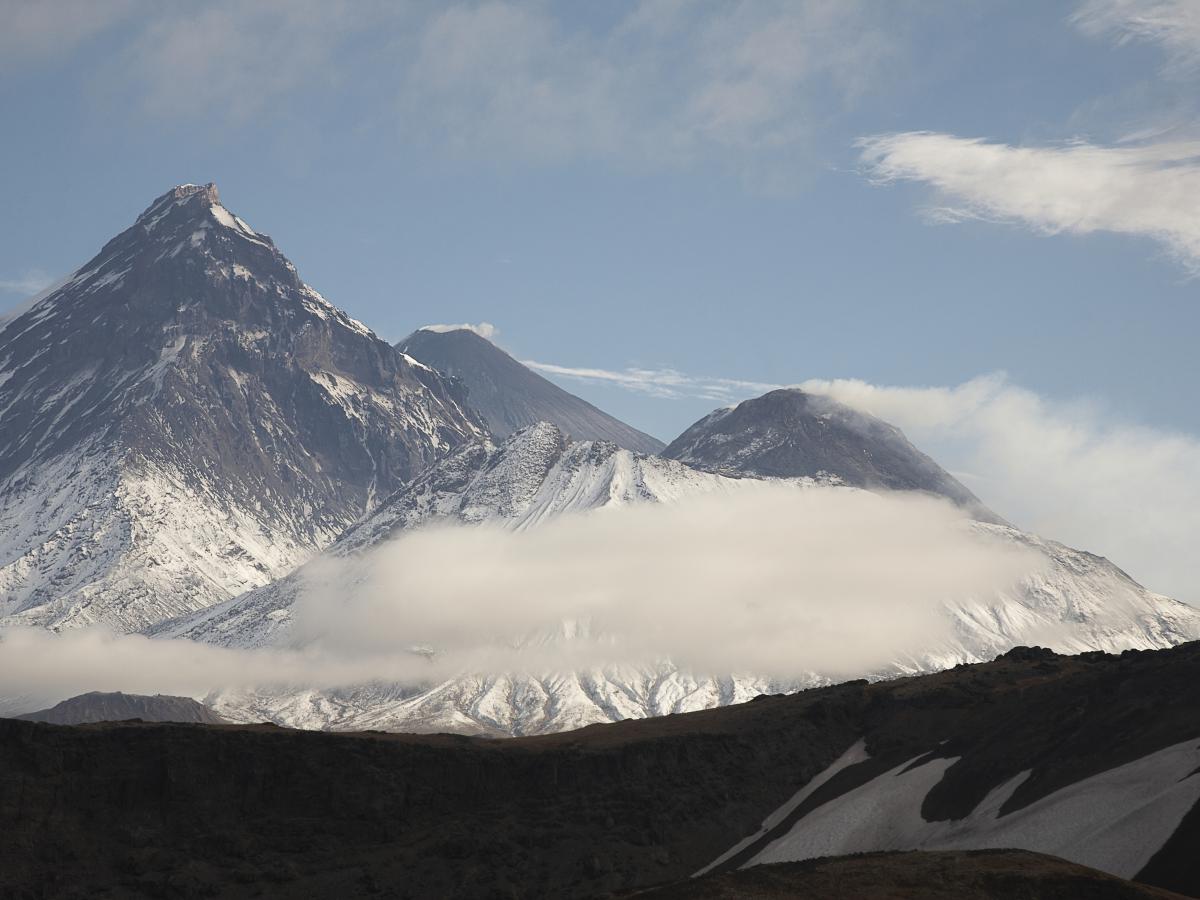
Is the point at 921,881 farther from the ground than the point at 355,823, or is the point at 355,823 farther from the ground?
the point at 355,823

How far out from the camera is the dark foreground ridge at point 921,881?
125188 millimetres

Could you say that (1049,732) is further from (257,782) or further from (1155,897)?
(257,782)

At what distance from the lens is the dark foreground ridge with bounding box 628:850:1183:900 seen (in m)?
125

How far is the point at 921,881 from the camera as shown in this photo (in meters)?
136

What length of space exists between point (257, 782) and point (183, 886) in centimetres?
2501

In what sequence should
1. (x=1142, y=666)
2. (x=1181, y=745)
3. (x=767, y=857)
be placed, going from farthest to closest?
(x=1142, y=666) < (x=767, y=857) < (x=1181, y=745)

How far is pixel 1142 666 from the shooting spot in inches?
7820

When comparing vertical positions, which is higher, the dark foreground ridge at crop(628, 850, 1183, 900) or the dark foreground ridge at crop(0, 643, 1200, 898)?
the dark foreground ridge at crop(0, 643, 1200, 898)

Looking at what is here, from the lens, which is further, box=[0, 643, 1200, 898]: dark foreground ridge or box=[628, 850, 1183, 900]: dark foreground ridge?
box=[0, 643, 1200, 898]: dark foreground ridge

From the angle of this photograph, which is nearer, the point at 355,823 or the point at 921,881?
the point at 921,881

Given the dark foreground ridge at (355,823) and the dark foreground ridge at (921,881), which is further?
the dark foreground ridge at (355,823)

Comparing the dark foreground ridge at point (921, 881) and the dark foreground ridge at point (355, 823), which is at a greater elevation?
the dark foreground ridge at point (355, 823)

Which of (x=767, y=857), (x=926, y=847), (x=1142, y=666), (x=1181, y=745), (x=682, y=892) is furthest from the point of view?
(x=1142, y=666)

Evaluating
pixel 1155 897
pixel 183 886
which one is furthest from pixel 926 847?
pixel 183 886
